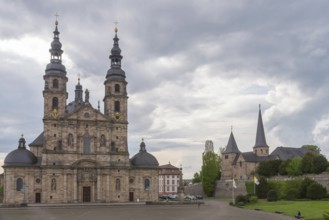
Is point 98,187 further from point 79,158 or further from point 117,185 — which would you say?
point 79,158

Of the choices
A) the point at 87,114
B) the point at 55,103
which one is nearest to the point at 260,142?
the point at 87,114

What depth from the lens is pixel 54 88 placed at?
8731 cm

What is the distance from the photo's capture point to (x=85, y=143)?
86.0 metres

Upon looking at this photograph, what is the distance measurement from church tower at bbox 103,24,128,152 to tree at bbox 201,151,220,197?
1295 inches

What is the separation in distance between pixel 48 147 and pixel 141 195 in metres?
20.3

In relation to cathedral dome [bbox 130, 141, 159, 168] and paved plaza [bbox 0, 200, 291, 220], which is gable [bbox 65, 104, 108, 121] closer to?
cathedral dome [bbox 130, 141, 159, 168]

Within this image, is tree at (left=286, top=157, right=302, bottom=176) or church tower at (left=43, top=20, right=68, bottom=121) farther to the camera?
tree at (left=286, top=157, right=302, bottom=176)

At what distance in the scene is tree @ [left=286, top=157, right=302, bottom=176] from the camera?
93.4m

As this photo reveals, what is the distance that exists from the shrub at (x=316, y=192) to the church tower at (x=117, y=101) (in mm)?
35532

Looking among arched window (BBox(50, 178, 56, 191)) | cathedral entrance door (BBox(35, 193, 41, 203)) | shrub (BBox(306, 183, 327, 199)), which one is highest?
arched window (BBox(50, 178, 56, 191))

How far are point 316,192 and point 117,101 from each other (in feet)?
138

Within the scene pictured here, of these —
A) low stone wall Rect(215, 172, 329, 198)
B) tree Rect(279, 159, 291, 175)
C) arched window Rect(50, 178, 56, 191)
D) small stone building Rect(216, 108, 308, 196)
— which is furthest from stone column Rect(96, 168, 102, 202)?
small stone building Rect(216, 108, 308, 196)

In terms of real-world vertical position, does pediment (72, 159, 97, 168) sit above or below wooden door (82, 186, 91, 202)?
above

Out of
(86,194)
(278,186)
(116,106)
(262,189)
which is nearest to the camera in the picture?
(262,189)
